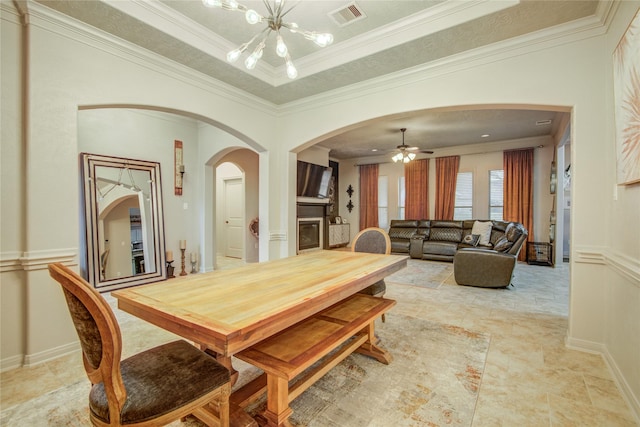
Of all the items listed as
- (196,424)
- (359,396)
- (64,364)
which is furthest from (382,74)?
(64,364)

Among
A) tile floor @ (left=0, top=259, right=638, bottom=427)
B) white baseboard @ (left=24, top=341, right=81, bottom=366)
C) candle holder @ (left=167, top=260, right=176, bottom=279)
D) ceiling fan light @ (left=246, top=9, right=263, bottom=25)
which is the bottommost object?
tile floor @ (left=0, top=259, right=638, bottom=427)

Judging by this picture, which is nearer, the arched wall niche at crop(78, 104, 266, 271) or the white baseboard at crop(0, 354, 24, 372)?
the white baseboard at crop(0, 354, 24, 372)

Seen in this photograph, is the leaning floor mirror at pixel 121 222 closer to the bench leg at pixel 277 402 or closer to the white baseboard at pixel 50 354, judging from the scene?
the white baseboard at pixel 50 354

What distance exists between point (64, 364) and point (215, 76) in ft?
10.1

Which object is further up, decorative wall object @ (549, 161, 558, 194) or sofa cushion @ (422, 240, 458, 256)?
decorative wall object @ (549, 161, 558, 194)

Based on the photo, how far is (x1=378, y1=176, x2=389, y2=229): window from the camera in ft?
28.1

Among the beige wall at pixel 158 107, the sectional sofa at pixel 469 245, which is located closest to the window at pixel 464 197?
the sectional sofa at pixel 469 245

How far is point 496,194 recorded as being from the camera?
274 inches

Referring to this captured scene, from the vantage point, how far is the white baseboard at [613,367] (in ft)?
5.40

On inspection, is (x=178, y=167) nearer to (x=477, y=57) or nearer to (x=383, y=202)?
(x=477, y=57)

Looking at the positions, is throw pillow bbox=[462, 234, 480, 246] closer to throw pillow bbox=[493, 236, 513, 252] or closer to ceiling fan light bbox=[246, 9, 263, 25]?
throw pillow bbox=[493, 236, 513, 252]

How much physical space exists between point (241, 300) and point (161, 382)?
1.42ft

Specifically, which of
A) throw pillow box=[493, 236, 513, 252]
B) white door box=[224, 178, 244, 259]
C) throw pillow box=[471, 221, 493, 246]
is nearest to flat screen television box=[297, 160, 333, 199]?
white door box=[224, 178, 244, 259]

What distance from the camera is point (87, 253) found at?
3570 millimetres
